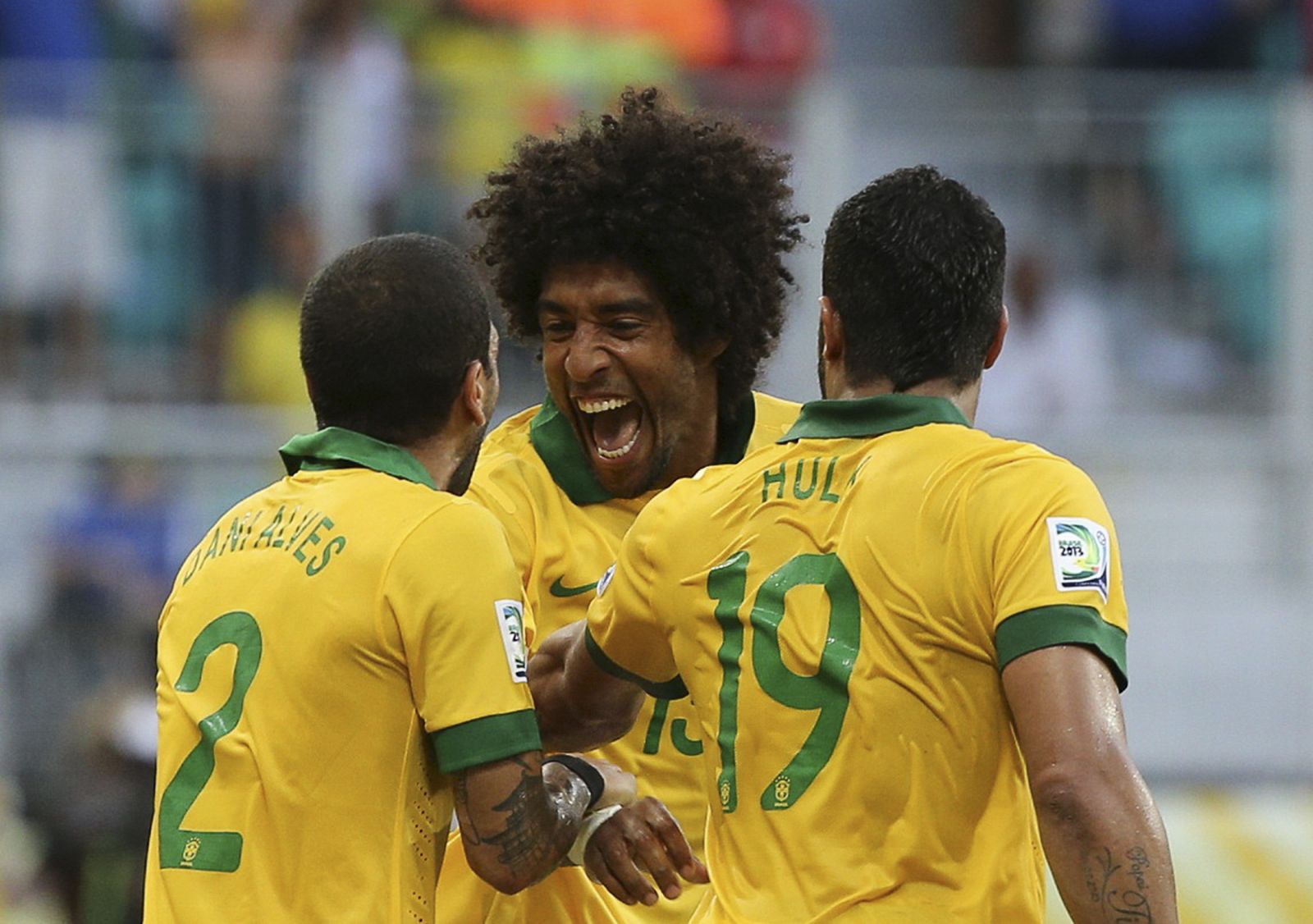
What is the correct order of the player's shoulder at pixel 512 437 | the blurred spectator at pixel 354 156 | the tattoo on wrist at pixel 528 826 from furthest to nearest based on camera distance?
1. the blurred spectator at pixel 354 156
2. the player's shoulder at pixel 512 437
3. the tattoo on wrist at pixel 528 826

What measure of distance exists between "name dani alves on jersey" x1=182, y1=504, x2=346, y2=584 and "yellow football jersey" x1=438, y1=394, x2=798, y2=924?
0.86 m

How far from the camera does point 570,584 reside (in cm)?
494

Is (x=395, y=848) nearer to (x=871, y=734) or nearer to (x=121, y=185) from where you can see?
(x=871, y=734)

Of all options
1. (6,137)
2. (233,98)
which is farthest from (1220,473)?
(6,137)

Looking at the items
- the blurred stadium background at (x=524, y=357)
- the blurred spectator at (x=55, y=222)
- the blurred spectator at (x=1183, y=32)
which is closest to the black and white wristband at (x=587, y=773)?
the blurred stadium background at (x=524, y=357)

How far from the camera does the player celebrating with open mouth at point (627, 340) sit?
493cm

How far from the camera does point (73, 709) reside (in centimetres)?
938

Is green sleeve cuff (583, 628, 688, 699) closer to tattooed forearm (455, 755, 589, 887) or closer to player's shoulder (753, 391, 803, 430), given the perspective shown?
tattooed forearm (455, 755, 589, 887)

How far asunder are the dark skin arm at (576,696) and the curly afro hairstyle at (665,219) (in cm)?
95

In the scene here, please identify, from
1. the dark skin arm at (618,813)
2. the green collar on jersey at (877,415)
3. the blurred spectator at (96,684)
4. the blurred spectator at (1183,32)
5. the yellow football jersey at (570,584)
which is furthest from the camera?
the blurred spectator at (1183,32)

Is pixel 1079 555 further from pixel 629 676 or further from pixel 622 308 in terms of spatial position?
pixel 622 308

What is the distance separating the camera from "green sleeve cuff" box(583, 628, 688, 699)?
13.8ft

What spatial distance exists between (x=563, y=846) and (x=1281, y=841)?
19.4 feet

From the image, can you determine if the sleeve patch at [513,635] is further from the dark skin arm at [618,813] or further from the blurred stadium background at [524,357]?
the blurred stadium background at [524,357]
